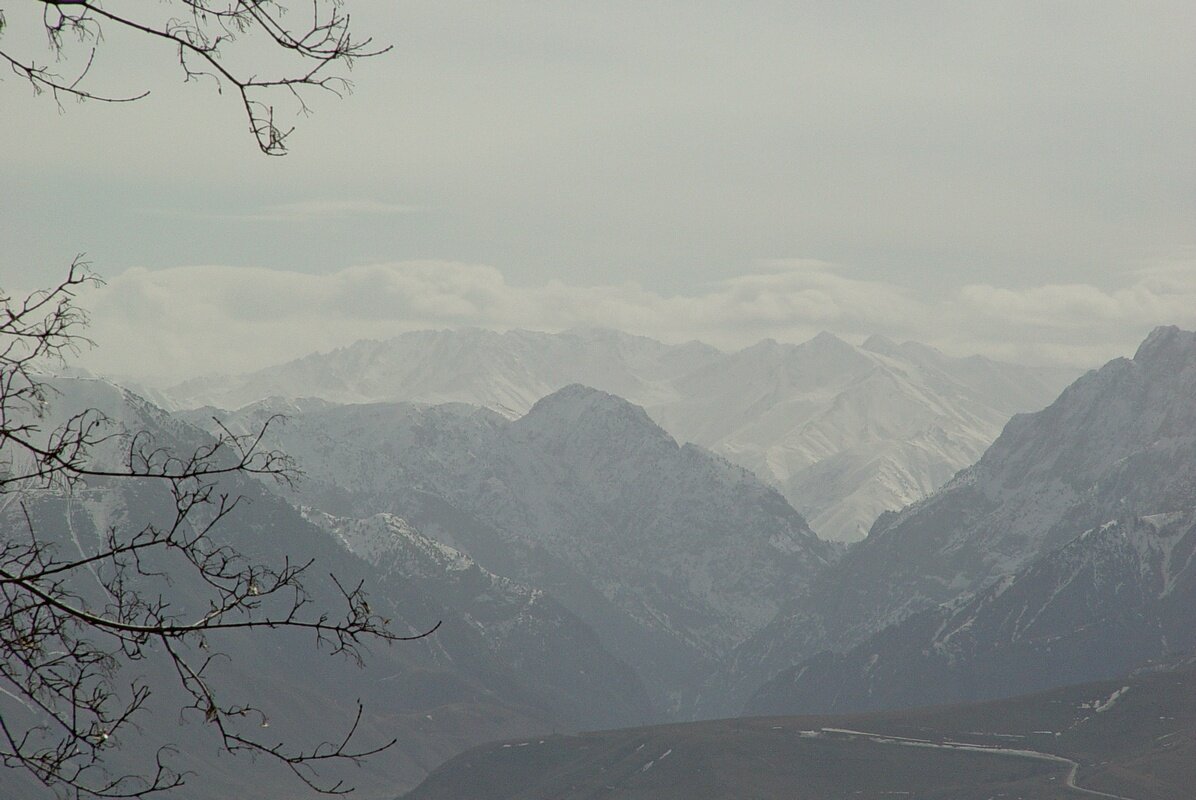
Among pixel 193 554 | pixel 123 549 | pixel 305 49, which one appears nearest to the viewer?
pixel 123 549

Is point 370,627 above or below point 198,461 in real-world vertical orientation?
below

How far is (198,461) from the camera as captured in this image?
13.4m

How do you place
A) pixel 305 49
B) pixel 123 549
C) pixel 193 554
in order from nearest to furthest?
pixel 123 549, pixel 193 554, pixel 305 49

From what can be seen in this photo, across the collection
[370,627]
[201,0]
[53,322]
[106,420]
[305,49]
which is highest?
[201,0]

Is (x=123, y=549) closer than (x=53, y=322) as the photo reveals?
Yes

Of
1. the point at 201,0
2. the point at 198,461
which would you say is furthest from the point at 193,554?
the point at 201,0

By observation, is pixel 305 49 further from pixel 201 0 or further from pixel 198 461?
pixel 198 461

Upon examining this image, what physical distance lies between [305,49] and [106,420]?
4.00 m

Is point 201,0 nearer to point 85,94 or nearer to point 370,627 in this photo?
point 85,94

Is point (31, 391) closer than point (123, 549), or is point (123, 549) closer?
point (123, 549)

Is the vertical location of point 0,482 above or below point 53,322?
below

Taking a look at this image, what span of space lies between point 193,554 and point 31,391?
2073 millimetres

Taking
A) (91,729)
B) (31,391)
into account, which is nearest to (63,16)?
(31,391)

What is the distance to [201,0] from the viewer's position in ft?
46.8
